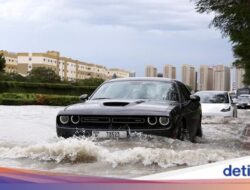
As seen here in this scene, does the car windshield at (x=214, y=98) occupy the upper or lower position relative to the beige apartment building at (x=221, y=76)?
lower

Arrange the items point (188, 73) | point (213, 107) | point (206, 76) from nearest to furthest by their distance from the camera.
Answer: point (213, 107) < point (188, 73) < point (206, 76)

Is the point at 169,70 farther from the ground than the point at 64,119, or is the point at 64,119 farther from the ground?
the point at 169,70

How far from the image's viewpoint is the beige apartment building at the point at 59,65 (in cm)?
12100

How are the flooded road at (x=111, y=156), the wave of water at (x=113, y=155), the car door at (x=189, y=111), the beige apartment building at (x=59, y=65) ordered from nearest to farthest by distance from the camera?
the flooded road at (x=111, y=156) < the wave of water at (x=113, y=155) < the car door at (x=189, y=111) < the beige apartment building at (x=59, y=65)

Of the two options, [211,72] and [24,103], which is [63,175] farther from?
[211,72]

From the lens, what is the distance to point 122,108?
851cm

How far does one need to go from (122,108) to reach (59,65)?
117810mm

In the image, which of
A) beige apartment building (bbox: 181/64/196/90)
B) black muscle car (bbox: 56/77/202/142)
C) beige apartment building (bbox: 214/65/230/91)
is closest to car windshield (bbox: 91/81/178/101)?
black muscle car (bbox: 56/77/202/142)

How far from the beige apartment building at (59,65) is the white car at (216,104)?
9640 centimetres

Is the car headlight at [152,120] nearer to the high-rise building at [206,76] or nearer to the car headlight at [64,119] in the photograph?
Answer: the car headlight at [64,119]

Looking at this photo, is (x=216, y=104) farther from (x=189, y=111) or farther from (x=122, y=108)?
(x=122, y=108)

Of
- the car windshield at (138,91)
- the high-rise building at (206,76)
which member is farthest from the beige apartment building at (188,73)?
the car windshield at (138,91)

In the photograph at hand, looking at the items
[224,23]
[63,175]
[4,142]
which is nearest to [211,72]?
[224,23]

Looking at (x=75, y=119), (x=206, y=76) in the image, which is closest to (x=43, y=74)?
(x=206, y=76)
